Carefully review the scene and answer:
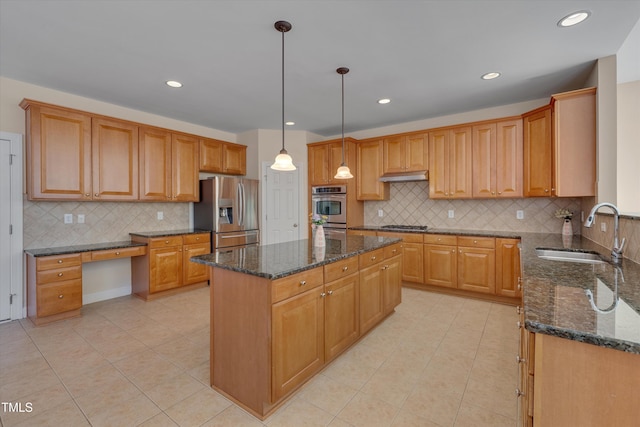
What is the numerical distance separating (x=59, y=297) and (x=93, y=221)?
103 cm

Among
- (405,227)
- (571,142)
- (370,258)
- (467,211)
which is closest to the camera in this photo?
(370,258)

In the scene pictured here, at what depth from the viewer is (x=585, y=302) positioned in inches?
46.6

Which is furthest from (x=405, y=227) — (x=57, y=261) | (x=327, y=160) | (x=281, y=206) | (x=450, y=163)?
(x=57, y=261)

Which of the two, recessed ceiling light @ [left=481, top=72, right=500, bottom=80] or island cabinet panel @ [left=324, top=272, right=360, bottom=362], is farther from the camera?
recessed ceiling light @ [left=481, top=72, right=500, bottom=80]

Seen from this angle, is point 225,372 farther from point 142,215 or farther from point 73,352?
point 142,215

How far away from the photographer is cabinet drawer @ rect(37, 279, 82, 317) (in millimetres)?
3023

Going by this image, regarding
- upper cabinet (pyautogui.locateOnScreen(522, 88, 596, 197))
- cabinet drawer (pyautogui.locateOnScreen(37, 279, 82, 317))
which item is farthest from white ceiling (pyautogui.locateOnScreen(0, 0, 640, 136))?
cabinet drawer (pyautogui.locateOnScreen(37, 279, 82, 317))

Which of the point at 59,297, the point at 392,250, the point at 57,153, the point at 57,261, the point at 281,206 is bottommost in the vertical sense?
the point at 59,297

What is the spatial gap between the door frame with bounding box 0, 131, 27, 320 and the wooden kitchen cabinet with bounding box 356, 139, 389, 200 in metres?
4.29

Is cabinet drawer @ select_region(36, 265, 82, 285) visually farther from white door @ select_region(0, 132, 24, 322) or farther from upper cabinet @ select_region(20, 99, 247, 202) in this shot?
upper cabinet @ select_region(20, 99, 247, 202)

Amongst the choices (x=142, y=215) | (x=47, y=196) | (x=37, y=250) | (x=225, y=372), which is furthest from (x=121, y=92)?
(x=225, y=372)

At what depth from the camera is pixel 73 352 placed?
98.0 inches

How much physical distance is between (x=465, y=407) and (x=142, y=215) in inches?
174

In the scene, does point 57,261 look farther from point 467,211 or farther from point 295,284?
point 467,211
